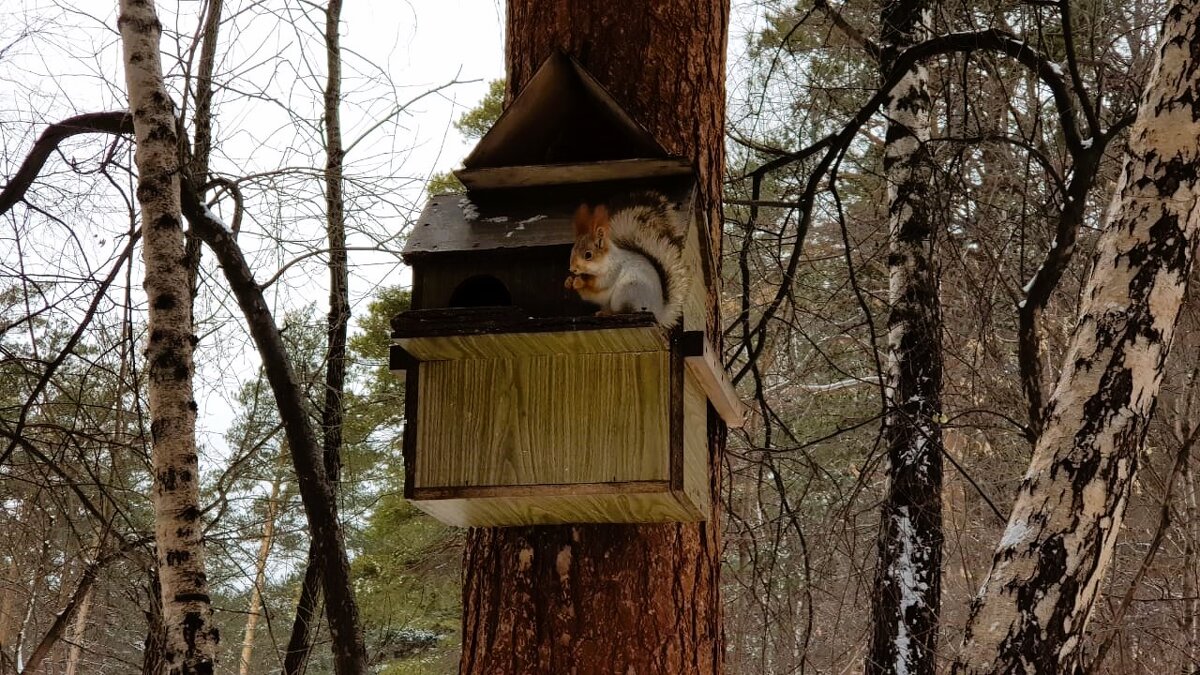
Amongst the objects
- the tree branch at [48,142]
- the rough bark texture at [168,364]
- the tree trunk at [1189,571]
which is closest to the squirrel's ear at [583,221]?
the rough bark texture at [168,364]

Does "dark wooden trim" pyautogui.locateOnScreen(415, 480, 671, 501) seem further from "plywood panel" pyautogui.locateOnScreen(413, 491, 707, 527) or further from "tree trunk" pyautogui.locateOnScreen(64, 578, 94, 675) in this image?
"tree trunk" pyautogui.locateOnScreen(64, 578, 94, 675)

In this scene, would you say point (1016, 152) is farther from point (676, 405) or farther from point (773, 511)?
point (773, 511)

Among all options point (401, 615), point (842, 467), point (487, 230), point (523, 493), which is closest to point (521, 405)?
point (523, 493)

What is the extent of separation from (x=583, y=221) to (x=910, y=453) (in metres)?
3.55

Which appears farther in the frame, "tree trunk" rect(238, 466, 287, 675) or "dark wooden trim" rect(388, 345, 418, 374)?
"tree trunk" rect(238, 466, 287, 675)

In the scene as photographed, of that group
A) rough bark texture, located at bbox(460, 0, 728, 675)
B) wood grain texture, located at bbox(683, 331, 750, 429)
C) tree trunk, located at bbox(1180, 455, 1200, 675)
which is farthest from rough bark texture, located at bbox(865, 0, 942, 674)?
rough bark texture, located at bbox(460, 0, 728, 675)

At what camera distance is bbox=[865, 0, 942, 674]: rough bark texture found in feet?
16.3

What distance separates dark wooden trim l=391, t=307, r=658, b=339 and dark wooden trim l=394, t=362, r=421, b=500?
5.5 inches

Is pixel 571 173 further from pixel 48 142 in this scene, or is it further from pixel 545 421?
pixel 48 142

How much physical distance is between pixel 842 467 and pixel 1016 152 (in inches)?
211

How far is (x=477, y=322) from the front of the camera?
6.58 ft

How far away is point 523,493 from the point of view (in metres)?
→ 2.05

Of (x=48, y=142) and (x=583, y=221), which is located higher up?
(x=48, y=142)

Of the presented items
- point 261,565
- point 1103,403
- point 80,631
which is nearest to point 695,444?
point 1103,403
